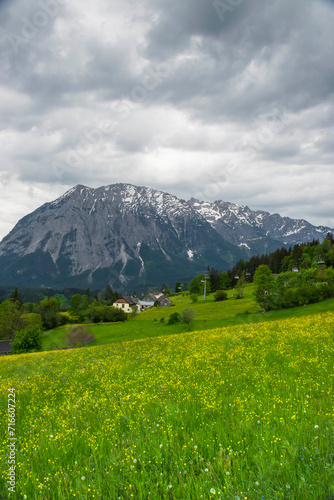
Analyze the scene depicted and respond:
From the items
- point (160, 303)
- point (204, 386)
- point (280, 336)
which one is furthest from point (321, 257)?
point (204, 386)

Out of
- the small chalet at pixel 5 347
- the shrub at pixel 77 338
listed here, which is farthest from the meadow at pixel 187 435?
the small chalet at pixel 5 347

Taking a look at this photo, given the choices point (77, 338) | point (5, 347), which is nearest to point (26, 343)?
point (77, 338)

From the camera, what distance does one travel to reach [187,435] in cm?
571

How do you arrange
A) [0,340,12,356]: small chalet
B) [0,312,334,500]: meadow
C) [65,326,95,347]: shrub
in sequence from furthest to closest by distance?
[0,340,12,356]: small chalet, [65,326,95,347]: shrub, [0,312,334,500]: meadow

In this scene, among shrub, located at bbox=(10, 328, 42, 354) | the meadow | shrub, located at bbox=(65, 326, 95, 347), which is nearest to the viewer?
the meadow

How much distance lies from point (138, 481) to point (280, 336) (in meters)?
13.1

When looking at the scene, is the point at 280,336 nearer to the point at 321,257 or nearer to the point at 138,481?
the point at 138,481

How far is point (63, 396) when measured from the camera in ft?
34.1

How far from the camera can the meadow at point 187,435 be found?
438 centimetres

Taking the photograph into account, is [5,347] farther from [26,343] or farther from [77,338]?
[26,343]

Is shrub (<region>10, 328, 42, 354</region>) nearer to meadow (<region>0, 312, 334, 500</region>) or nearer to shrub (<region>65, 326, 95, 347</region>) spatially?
shrub (<region>65, 326, 95, 347</region>)

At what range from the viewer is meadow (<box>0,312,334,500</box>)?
14.4ft

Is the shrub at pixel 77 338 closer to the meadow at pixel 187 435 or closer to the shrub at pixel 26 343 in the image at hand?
the shrub at pixel 26 343

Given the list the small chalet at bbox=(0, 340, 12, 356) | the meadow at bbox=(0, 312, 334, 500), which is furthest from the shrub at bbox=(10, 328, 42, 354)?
the meadow at bbox=(0, 312, 334, 500)
